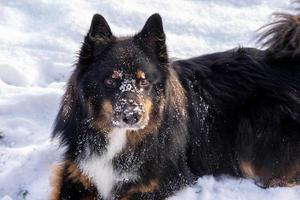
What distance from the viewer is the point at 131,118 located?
3.64 metres

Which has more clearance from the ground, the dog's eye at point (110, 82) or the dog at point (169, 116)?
the dog's eye at point (110, 82)

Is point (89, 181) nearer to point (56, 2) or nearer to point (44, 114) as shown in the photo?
point (44, 114)

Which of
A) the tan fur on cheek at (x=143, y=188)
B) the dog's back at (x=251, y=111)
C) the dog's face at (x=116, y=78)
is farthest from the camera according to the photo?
the dog's back at (x=251, y=111)

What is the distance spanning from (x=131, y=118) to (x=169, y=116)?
1.72 feet

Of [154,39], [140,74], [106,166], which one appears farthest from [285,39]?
[106,166]

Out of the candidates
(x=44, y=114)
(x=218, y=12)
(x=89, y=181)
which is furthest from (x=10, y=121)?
(x=218, y=12)

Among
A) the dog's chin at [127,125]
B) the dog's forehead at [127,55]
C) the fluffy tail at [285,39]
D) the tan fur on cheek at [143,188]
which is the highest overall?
the dog's forehead at [127,55]

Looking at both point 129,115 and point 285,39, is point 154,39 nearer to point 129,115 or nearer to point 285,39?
point 129,115

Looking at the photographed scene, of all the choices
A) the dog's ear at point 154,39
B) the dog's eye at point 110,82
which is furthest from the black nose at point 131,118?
the dog's ear at point 154,39

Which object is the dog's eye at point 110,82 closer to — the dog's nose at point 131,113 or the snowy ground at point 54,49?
the dog's nose at point 131,113

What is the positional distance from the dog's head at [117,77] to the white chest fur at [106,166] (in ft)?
0.52

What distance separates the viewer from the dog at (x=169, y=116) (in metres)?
3.83

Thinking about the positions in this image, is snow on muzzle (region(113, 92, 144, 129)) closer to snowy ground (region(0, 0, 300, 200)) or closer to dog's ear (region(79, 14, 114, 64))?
dog's ear (region(79, 14, 114, 64))

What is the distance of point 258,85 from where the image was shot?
469 centimetres
